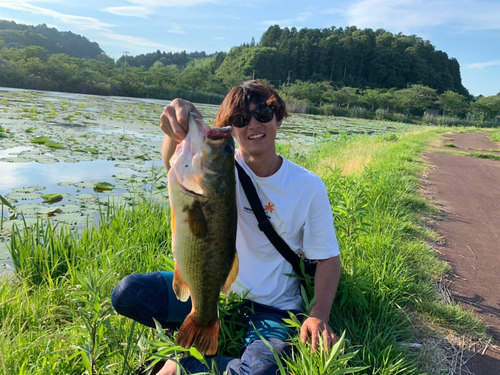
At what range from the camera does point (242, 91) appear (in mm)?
2242

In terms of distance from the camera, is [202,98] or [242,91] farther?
[202,98]

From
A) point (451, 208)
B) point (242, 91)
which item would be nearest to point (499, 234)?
point (451, 208)

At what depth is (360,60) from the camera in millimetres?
113562

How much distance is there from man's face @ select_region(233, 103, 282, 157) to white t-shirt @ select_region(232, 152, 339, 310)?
18 cm

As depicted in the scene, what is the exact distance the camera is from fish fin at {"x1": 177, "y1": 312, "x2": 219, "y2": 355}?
6.06ft

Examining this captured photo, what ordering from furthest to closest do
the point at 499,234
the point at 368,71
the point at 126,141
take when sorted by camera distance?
the point at 368,71 → the point at 126,141 → the point at 499,234

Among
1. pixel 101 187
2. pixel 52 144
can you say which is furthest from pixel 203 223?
pixel 52 144

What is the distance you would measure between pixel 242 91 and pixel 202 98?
43402mm

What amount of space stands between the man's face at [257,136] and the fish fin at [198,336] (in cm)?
109

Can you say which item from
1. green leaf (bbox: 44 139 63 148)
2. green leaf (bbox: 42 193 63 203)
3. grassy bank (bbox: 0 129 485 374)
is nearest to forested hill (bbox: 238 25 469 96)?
green leaf (bbox: 44 139 63 148)

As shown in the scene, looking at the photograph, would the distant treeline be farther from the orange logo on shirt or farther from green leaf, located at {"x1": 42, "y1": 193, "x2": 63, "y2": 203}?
the orange logo on shirt

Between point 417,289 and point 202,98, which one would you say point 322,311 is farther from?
point 202,98

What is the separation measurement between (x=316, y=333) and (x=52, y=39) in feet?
463

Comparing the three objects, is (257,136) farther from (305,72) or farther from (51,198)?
(305,72)
